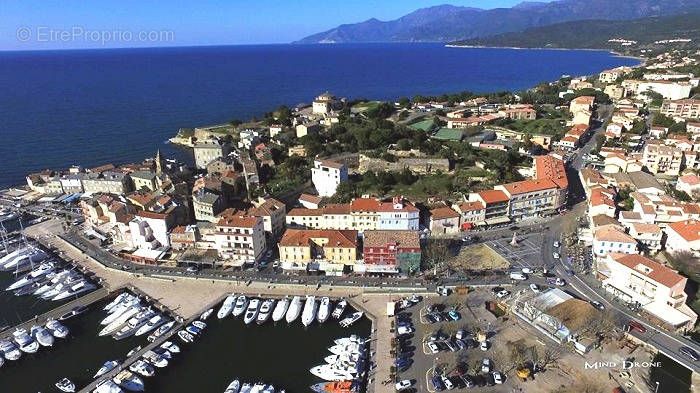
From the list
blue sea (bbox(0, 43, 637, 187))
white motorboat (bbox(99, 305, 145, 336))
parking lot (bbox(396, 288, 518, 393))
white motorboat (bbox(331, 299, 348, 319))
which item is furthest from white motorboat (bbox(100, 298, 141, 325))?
blue sea (bbox(0, 43, 637, 187))

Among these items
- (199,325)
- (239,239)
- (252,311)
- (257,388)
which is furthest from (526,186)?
(199,325)

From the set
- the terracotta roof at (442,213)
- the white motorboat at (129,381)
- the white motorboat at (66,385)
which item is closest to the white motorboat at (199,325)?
the white motorboat at (129,381)

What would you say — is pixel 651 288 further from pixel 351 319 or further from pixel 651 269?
pixel 351 319

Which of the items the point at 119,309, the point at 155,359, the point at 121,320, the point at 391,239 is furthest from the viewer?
the point at 391,239

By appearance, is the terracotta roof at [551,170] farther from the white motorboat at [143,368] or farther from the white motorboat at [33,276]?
the white motorboat at [33,276]

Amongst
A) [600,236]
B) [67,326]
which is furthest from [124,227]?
[600,236]

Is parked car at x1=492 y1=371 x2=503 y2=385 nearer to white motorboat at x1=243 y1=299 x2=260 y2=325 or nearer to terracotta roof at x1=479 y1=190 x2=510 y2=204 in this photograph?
white motorboat at x1=243 y1=299 x2=260 y2=325
